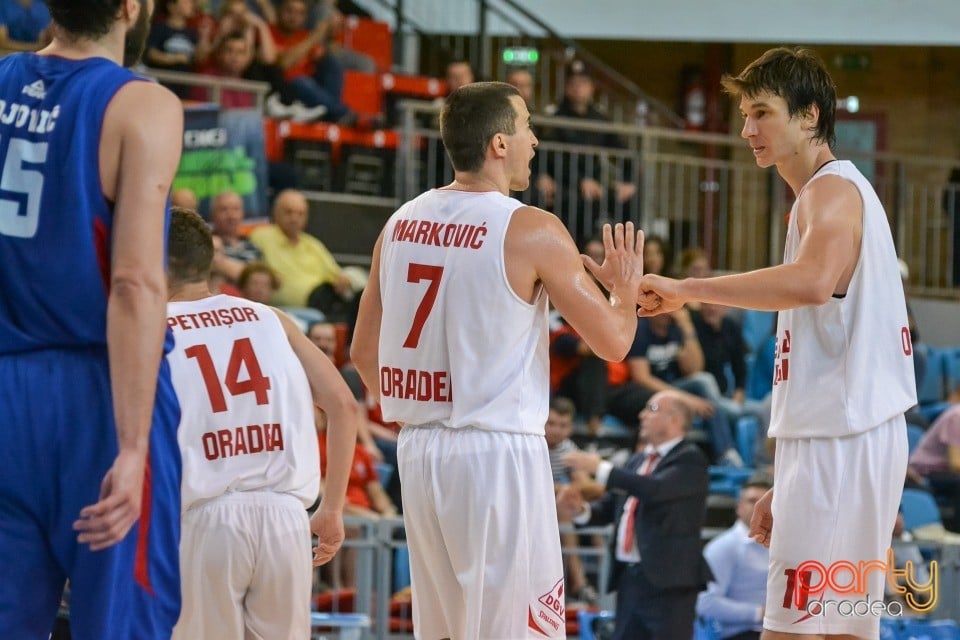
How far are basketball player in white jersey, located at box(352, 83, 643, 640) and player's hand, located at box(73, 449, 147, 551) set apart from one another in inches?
69.7

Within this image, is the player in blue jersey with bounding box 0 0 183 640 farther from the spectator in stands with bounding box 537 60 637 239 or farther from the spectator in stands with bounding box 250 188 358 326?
the spectator in stands with bounding box 537 60 637 239

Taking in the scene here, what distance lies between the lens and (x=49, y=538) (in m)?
2.94

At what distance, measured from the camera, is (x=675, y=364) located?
1155 cm

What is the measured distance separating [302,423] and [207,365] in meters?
0.40

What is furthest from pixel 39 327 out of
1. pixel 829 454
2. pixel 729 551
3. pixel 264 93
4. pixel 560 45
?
pixel 560 45

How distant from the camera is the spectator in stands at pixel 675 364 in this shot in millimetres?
11109

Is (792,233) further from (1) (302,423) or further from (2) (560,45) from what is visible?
(2) (560,45)

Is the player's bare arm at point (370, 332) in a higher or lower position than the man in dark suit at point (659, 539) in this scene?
higher

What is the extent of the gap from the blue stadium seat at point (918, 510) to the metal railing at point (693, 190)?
350cm

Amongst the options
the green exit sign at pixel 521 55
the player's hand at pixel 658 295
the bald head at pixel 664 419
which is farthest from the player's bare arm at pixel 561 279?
the green exit sign at pixel 521 55

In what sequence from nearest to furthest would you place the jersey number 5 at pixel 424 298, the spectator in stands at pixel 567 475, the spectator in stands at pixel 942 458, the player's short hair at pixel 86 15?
1. the player's short hair at pixel 86 15
2. the jersey number 5 at pixel 424 298
3. the spectator in stands at pixel 567 475
4. the spectator in stands at pixel 942 458

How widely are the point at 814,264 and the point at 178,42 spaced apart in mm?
9012

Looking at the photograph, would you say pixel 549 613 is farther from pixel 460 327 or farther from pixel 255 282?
pixel 255 282

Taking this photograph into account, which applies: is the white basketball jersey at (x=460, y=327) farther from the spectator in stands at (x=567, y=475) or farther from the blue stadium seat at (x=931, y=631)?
the spectator in stands at (x=567, y=475)
